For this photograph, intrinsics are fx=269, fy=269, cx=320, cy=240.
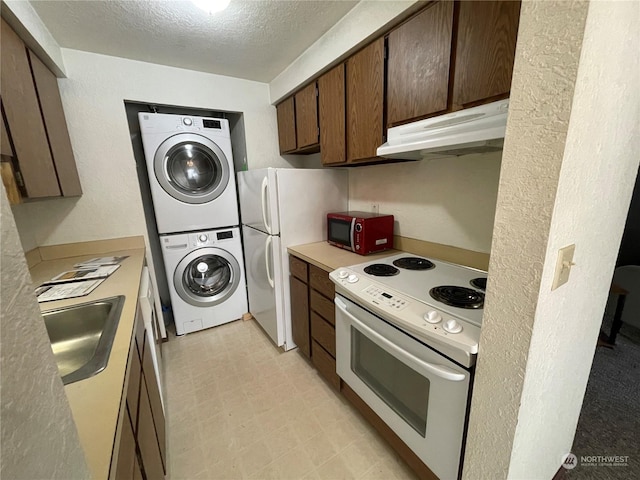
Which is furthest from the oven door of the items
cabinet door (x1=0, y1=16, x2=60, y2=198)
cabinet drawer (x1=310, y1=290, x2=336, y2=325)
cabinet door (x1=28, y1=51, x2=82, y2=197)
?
cabinet door (x1=28, y1=51, x2=82, y2=197)

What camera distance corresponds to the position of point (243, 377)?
2010 mm

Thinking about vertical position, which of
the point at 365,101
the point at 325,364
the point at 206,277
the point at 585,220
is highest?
the point at 365,101

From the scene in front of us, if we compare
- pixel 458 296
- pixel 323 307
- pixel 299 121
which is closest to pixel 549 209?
pixel 458 296

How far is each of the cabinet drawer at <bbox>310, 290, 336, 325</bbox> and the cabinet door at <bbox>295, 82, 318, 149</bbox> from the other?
3.93 ft

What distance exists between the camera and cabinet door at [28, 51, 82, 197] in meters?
1.58

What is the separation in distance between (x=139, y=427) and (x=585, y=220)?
153cm

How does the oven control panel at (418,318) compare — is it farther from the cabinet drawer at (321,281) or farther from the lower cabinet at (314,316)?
the lower cabinet at (314,316)

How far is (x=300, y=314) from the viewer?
207cm

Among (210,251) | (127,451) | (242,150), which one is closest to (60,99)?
(242,150)

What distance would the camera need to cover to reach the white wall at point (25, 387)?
274mm

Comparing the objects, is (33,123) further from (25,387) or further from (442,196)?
(442,196)

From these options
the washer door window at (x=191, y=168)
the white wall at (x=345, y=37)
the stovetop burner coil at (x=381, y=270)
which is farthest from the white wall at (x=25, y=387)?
the washer door window at (x=191, y=168)

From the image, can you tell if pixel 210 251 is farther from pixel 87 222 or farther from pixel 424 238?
pixel 424 238

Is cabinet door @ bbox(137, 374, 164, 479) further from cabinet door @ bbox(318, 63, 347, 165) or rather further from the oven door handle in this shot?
cabinet door @ bbox(318, 63, 347, 165)
